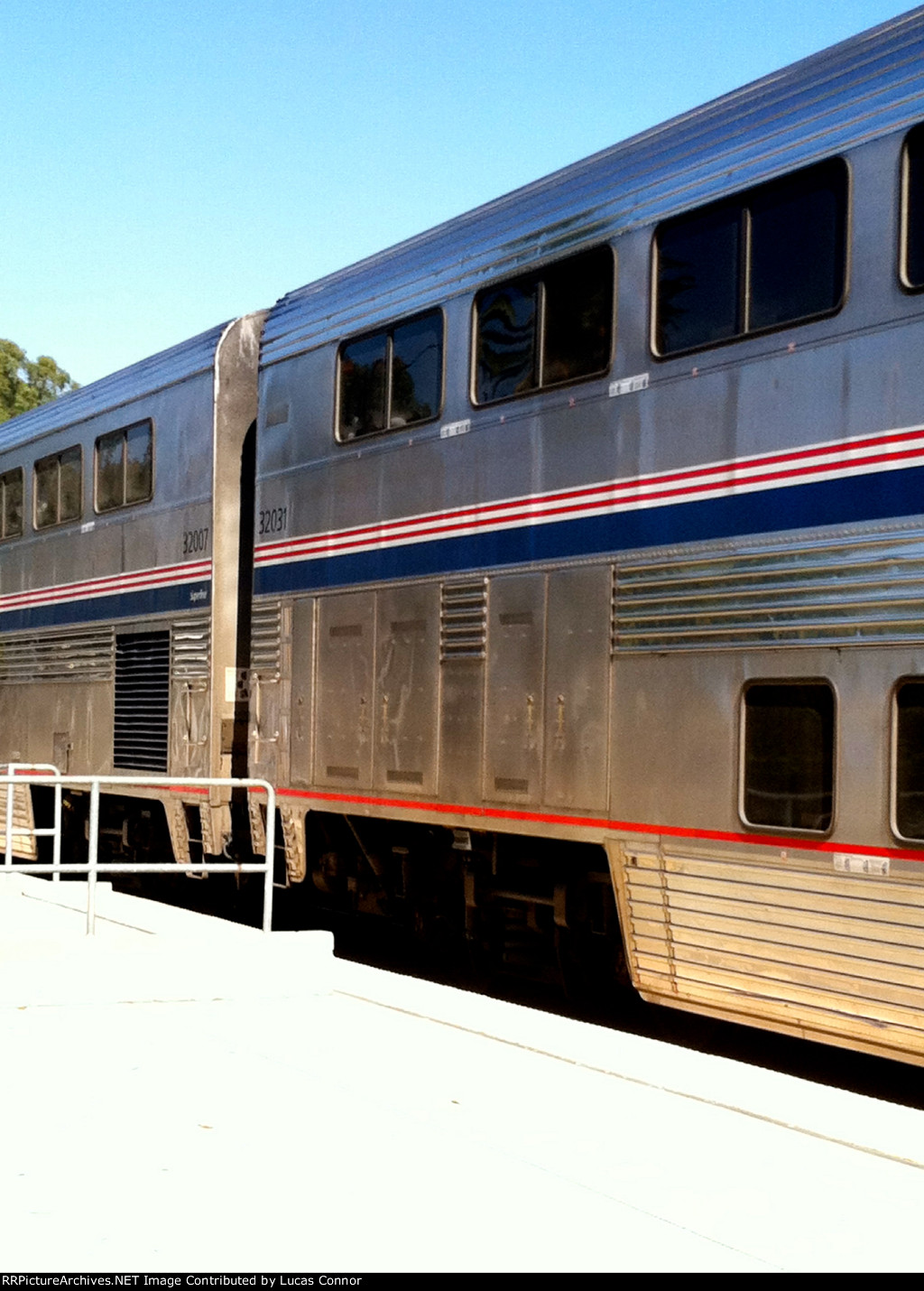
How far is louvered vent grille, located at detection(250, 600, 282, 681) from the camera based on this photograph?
12008 millimetres

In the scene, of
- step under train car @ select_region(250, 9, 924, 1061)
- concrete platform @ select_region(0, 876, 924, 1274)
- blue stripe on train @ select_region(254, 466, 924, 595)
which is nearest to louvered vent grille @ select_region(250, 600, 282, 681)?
blue stripe on train @ select_region(254, 466, 924, 595)

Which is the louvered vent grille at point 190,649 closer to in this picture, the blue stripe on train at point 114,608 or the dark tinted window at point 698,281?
the blue stripe on train at point 114,608

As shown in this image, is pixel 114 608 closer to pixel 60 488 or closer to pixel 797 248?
pixel 60 488

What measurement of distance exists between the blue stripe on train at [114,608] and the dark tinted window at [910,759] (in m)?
7.38

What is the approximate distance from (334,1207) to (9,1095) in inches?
73.3

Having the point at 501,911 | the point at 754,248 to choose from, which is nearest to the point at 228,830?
the point at 501,911

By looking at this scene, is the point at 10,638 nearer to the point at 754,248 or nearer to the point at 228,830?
the point at 228,830

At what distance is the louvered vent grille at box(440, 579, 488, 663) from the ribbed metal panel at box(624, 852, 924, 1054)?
6.43 ft

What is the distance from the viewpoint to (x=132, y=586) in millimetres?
14719

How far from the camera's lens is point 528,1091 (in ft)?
20.8

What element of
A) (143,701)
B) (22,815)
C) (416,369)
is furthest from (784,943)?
(22,815)

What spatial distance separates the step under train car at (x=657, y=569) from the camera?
23.6 feet

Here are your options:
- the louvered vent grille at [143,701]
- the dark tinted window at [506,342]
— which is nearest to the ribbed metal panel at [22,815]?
the louvered vent grille at [143,701]
